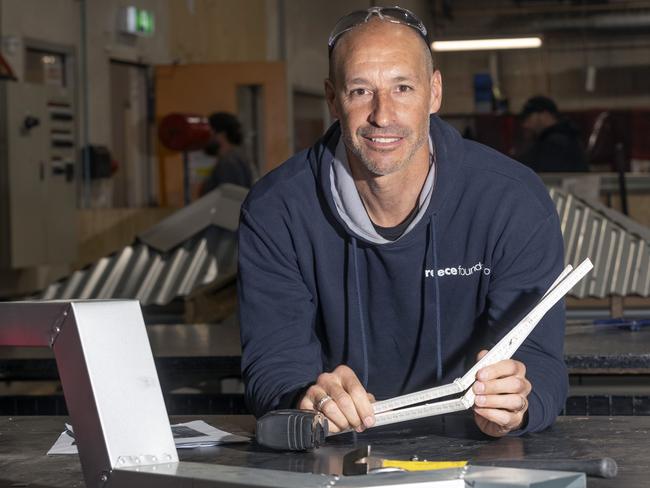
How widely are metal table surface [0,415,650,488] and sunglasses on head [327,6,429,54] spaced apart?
59 cm

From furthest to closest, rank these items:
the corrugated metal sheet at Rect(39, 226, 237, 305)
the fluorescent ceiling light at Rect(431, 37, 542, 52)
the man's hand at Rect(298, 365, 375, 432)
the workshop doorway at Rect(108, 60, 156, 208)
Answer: the fluorescent ceiling light at Rect(431, 37, 542, 52) → the workshop doorway at Rect(108, 60, 156, 208) → the corrugated metal sheet at Rect(39, 226, 237, 305) → the man's hand at Rect(298, 365, 375, 432)

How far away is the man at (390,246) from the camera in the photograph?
1810 mm

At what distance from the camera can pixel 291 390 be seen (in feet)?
5.73

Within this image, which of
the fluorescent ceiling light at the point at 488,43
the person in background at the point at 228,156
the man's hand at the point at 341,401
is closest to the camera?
the man's hand at the point at 341,401

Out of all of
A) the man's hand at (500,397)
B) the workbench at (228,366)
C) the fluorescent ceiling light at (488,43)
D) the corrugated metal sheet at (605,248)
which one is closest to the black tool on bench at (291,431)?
the man's hand at (500,397)

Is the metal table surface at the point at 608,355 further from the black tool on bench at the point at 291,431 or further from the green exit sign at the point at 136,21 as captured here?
the green exit sign at the point at 136,21

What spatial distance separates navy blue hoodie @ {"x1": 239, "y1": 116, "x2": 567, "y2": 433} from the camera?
1.82 meters

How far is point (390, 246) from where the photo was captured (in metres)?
1.85

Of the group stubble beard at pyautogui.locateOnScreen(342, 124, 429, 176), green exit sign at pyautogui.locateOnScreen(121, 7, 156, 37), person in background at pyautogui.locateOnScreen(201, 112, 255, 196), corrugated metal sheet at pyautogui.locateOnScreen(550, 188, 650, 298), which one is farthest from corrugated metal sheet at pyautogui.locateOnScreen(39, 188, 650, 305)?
green exit sign at pyautogui.locateOnScreen(121, 7, 156, 37)

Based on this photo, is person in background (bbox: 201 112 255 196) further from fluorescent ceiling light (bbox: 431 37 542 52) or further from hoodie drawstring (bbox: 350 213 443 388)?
hoodie drawstring (bbox: 350 213 443 388)

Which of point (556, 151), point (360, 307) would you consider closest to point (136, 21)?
point (556, 151)

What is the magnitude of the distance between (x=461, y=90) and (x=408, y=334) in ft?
52.9

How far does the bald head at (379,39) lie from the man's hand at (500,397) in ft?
1.67

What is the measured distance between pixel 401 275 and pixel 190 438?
430 mm
